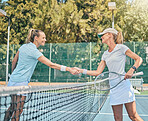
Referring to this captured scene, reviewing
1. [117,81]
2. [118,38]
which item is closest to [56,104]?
[117,81]

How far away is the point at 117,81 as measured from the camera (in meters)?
3.06

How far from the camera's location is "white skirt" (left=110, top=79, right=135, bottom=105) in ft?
9.86

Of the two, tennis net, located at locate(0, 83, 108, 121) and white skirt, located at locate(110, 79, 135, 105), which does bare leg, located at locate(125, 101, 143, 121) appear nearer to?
white skirt, located at locate(110, 79, 135, 105)

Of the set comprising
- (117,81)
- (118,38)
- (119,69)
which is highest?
(118,38)

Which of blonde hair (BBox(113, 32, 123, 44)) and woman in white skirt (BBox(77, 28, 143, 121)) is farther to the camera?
blonde hair (BBox(113, 32, 123, 44))

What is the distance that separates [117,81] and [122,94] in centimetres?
17

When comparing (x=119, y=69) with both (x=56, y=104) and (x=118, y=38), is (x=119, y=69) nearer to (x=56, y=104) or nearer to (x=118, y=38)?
Answer: (x=118, y=38)

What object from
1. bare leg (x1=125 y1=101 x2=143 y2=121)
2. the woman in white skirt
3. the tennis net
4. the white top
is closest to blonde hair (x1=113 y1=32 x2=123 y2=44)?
the woman in white skirt

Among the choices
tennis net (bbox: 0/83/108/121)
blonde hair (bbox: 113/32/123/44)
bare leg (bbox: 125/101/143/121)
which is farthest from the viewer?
blonde hair (bbox: 113/32/123/44)

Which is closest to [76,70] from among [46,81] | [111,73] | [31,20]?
[111,73]

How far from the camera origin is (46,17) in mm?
19000

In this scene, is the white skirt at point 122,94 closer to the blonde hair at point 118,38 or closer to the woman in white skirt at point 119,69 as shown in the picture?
the woman in white skirt at point 119,69

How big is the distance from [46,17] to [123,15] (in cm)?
775

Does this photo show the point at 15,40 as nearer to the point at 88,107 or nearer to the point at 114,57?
the point at 88,107
